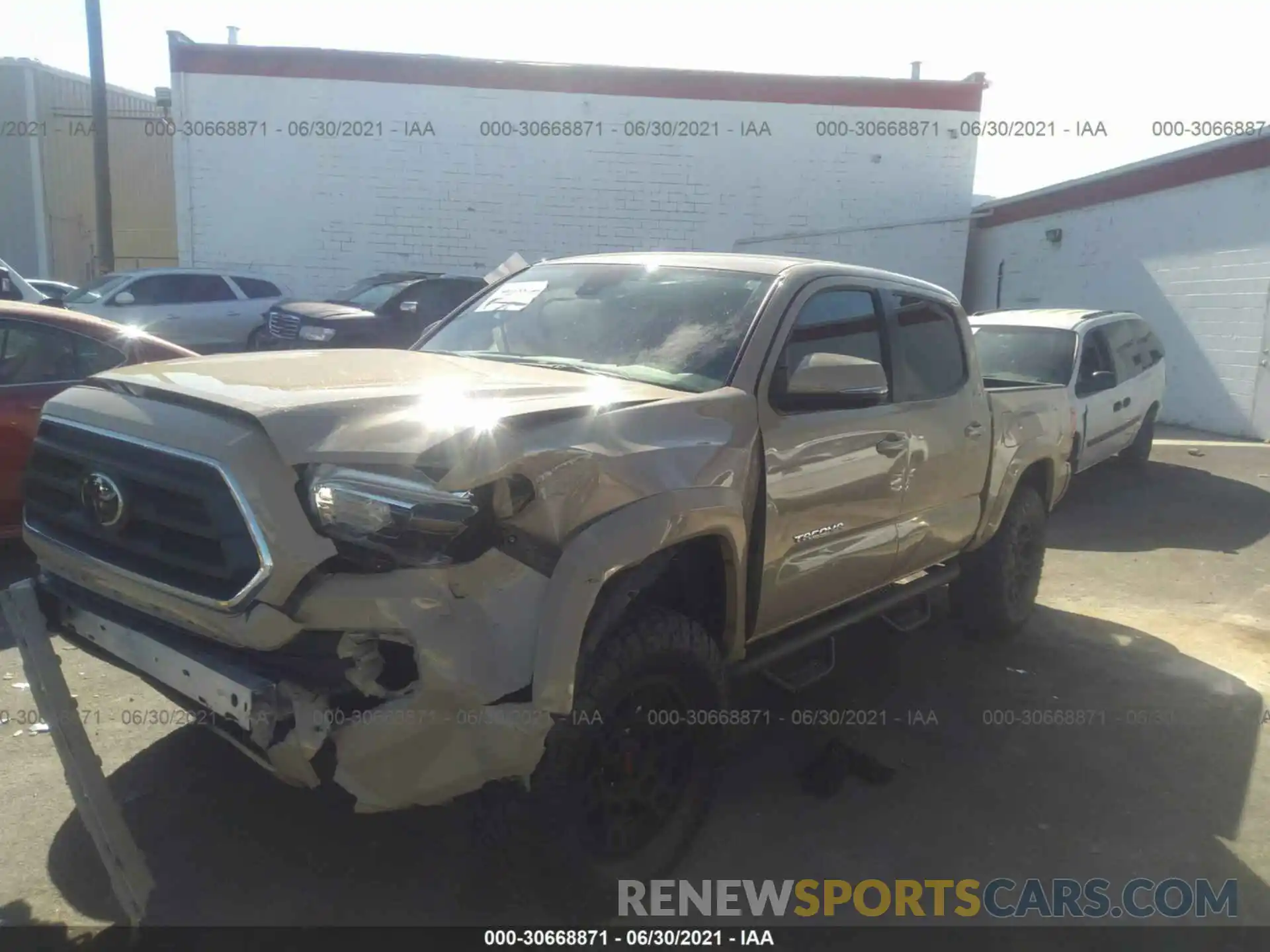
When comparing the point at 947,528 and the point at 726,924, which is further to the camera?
the point at 947,528

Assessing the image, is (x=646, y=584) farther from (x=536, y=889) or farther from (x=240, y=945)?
(x=240, y=945)

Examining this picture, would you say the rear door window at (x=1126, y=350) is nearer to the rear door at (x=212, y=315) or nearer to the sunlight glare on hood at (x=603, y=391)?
the sunlight glare on hood at (x=603, y=391)

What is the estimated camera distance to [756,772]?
158 inches

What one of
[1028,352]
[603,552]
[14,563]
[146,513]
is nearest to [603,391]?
[603,552]

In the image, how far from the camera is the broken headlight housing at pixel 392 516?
2406 millimetres

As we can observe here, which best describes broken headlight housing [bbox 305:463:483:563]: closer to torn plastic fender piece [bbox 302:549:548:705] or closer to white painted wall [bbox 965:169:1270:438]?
torn plastic fender piece [bbox 302:549:548:705]

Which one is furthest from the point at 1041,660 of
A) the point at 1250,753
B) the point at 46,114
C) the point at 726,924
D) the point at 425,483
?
the point at 46,114

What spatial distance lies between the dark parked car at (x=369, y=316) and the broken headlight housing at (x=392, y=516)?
30.1 ft

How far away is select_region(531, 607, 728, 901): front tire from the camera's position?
275 centimetres

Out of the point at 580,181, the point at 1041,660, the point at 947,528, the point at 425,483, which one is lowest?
the point at 1041,660

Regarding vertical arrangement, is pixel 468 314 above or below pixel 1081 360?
above

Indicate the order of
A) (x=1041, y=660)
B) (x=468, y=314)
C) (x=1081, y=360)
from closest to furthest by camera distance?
(x=468, y=314) → (x=1041, y=660) → (x=1081, y=360)

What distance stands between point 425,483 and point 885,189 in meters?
18.7

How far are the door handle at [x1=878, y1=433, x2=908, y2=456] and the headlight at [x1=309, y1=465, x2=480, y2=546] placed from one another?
2.10m
